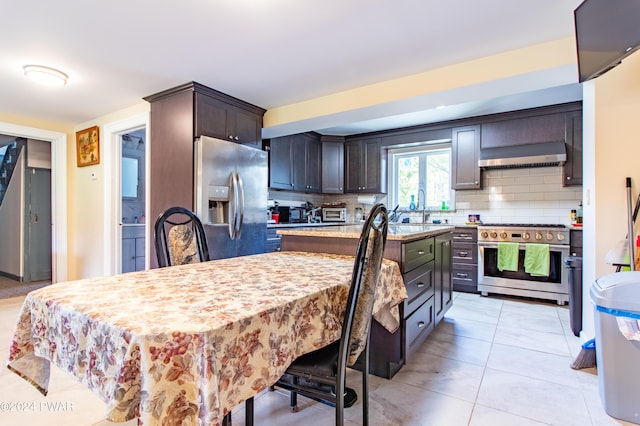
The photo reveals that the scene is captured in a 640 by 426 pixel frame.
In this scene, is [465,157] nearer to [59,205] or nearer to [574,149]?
[574,149]

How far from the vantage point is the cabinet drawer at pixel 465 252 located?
4.04 meters

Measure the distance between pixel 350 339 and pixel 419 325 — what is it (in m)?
1.27

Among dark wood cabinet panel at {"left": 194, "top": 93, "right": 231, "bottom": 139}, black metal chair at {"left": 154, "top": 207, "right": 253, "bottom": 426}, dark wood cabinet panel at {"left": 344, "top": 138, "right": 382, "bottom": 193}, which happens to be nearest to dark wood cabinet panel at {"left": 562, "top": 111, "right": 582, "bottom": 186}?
dark wood cabinet panel at {"left": 344, "top": 138, "right": 382, "bottom": 193}

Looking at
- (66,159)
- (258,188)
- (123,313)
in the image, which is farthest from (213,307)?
(66,159)

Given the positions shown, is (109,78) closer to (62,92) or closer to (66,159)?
(62,92)

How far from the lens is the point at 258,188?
11.7 ft

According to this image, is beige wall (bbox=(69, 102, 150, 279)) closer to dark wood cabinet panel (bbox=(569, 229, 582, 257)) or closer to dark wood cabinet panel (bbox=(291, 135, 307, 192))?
dark wood cabinet panel (bbox=(291, 135, 307, 192))

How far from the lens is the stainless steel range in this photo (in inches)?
138

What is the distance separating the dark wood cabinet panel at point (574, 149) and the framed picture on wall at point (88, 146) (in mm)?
5784

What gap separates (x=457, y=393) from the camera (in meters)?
1.82

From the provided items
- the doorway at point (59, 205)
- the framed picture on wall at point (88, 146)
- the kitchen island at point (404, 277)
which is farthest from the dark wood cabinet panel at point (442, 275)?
the doorway at point (59, 205)

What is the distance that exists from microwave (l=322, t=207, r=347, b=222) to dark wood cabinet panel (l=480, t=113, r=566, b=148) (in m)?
2.34

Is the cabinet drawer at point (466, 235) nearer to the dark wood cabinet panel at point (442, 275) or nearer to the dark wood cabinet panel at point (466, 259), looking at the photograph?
the dark wood cabinet panel at point (466, 259)

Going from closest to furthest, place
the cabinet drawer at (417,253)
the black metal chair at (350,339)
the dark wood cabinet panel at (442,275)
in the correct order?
the black metal chair at (350,339)
the cabinet drawer at (417,253)
the dark wood cabinet panel at (442,275)
